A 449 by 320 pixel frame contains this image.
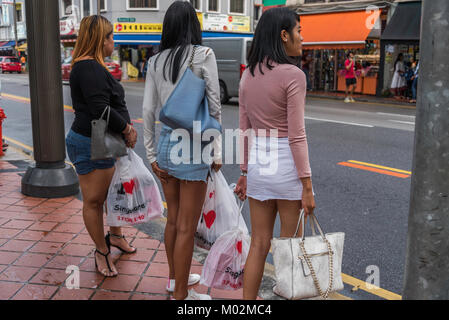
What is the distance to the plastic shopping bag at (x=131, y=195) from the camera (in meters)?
3.47

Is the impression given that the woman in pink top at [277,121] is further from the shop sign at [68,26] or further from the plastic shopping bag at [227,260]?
the shop sign at [68,26]

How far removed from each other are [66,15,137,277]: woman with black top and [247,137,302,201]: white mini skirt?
109cm

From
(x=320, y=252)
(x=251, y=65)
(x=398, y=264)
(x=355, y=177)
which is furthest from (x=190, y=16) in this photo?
(x=355, y=177)

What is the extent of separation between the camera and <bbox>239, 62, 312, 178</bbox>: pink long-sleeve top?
2.42 meters

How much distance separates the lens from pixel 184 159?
2.75m

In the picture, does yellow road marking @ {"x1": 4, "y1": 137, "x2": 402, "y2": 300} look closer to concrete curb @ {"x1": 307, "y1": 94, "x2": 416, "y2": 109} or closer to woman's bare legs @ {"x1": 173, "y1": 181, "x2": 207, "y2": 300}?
woman's bare legs @ {"x1": 173, "y1": 181, "x2": 207, "y2": 300}

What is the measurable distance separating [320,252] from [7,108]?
13891mm

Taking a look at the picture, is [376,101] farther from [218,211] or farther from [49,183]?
[218,211]

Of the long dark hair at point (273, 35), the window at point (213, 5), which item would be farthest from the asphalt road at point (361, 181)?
the window at point (213, 5)

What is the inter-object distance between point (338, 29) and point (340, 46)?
103 cm

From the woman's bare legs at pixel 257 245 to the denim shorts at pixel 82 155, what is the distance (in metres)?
1.19

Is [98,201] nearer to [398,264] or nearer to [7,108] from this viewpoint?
[398,264]

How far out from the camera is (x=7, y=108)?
14.4 m

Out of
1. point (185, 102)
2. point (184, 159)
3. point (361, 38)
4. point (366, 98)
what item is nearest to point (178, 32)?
point (185, 102)
